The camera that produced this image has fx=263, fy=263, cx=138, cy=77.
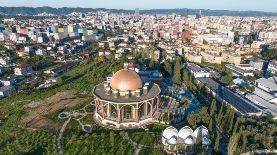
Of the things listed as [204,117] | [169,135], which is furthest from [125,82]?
[204,117]

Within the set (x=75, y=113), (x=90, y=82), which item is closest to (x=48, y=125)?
(x=75, y=113)

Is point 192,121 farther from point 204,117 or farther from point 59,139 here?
point 59,139

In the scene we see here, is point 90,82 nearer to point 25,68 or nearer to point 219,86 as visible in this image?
point 25,68

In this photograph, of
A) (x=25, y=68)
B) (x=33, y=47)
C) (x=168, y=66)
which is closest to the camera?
(x=168, y=66)

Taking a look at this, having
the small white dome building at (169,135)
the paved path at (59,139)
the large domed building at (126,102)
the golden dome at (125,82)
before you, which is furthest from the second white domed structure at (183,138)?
the paved path at (59,139)

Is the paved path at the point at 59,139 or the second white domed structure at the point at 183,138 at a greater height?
the second white domed structure at the point at 183,138

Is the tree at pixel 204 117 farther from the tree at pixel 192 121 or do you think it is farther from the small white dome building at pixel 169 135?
the small white dome building at pixel 169 135
